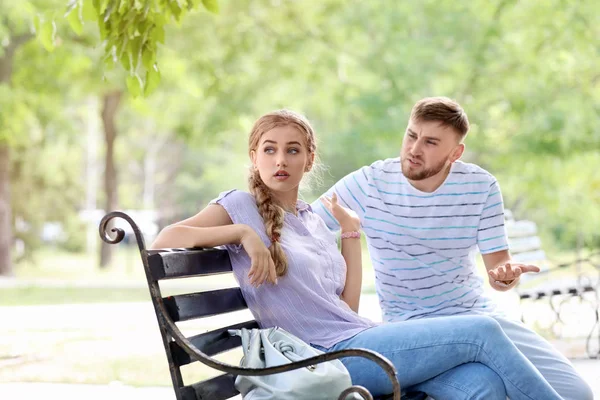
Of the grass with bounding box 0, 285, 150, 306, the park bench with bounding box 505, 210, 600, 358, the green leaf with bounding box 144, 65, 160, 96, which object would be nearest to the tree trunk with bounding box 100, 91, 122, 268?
the grass with bounding box 0, 285, 150, 306

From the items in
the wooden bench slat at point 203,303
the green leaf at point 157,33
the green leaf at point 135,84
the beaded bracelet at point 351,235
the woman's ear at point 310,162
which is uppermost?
the green leaf at point 157,33

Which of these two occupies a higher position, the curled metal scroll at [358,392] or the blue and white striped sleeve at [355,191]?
the blue and white striped sleeve at [355,191]

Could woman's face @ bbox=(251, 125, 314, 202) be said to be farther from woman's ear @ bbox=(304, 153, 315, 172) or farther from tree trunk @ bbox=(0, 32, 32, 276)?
tree trunk @ bbox=(0, 32, 32, 276)

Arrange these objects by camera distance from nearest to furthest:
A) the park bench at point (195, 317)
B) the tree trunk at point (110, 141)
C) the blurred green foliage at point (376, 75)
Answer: the park bench at point (195, 317)
the blurred green foliage at point (376, 75)
the tree trunk at point (110, 141)

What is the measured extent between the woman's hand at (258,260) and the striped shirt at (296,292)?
0.39 feet

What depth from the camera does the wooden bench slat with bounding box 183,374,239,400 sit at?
2.69 meters

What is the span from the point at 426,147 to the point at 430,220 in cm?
29

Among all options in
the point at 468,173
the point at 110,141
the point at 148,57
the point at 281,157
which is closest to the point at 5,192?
the point at 110,141

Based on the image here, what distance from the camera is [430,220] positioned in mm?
3691

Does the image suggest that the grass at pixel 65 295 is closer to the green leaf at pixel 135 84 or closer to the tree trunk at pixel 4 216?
the tree trunk at pixel 4 216

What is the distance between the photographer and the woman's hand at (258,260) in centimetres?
277

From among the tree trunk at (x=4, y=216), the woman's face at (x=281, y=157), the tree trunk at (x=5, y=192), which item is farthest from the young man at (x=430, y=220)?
the tree trunk at (x=4, y=216)

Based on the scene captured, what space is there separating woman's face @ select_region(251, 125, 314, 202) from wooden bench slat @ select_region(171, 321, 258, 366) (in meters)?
0.48

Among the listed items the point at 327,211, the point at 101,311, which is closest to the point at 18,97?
the point at 101,311
